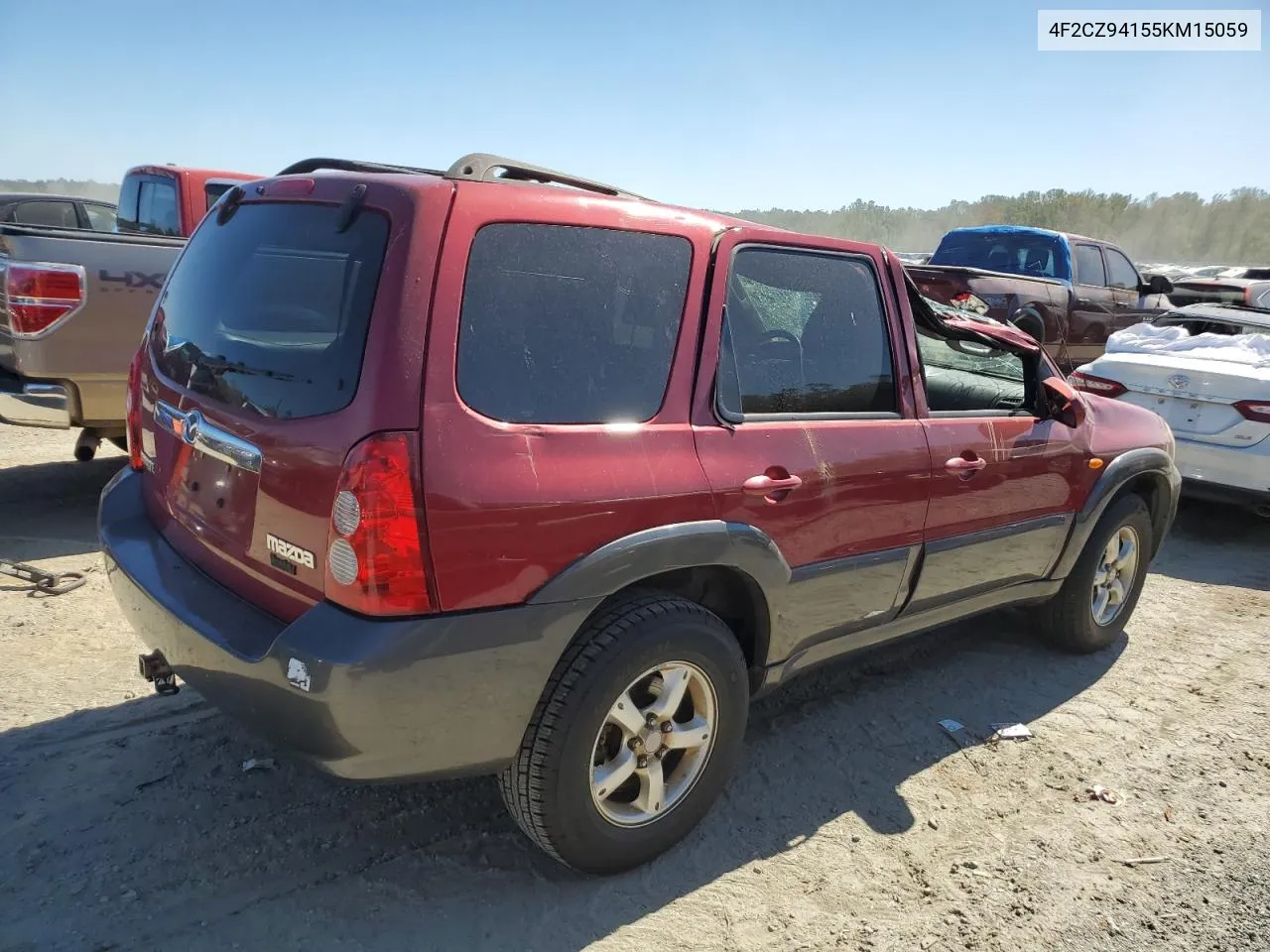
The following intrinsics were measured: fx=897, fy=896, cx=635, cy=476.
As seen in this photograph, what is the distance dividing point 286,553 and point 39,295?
365 centimetres

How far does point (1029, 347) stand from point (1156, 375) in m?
3.48

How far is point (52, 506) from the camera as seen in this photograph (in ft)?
18.7

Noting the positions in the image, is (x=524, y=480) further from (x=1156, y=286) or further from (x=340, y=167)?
(x=1156, y=286)

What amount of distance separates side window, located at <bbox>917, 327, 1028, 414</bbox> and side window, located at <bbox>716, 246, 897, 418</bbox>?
27cm

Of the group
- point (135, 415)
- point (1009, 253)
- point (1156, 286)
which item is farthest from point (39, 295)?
point (1156, 286)

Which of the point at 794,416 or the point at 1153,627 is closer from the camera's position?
the point at 794,416

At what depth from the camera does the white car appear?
5.97 meters

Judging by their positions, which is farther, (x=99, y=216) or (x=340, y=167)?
(x=99, y=216)

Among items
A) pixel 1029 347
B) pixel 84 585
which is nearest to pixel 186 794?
pixel 84 585

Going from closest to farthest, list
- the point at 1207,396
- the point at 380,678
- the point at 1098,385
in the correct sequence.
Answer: the point at 380,678
the point at 1207,396
the point at 1098,385

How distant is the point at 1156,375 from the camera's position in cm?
646

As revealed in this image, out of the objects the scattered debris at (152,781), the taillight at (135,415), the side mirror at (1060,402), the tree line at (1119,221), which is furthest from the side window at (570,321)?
the tree line at (1119,221)

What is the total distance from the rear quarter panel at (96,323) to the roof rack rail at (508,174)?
3.36m

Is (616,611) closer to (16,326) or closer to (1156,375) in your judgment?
(16,326)
